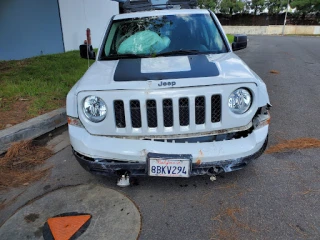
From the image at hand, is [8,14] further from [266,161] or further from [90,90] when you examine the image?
[266,161]

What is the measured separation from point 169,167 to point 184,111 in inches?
20.2

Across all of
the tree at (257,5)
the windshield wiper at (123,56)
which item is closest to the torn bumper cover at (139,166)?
the windshield wiper at (123,56)

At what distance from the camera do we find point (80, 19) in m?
11.4

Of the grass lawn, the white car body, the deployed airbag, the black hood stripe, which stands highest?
the deployed airbag

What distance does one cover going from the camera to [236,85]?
241cm

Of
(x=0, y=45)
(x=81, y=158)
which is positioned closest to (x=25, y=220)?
(x=81, y=158)

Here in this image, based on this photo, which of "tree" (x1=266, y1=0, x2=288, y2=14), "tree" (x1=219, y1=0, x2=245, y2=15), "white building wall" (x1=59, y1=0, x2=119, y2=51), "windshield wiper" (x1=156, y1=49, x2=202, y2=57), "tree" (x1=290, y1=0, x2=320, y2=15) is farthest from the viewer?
"tree" (x1=266, y1=0, x2=288, y2=14)

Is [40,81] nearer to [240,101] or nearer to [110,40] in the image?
[110,40]

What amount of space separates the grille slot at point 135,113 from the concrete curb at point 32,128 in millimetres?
2174

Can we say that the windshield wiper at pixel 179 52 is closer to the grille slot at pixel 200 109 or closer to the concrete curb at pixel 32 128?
the grille slot at pixel 200 109

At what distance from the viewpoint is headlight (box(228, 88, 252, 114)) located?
2471 mm

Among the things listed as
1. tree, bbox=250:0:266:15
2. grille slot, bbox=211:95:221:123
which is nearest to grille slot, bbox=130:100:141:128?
grille slot, bbox=211:95:221:123

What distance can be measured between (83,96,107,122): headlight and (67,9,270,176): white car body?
4 centimetres

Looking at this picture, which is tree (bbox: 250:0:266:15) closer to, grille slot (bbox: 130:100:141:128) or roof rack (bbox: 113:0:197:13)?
roof rack (bbox: 113:0:197:13)
